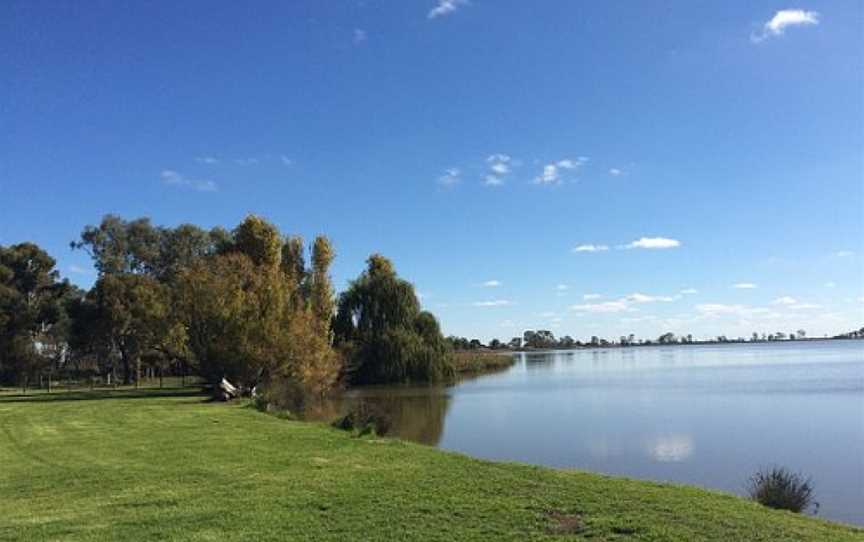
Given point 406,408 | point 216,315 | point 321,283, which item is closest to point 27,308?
point 321,283

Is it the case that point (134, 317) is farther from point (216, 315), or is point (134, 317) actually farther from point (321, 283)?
point (216, 315)

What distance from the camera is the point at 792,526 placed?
29.8 ft

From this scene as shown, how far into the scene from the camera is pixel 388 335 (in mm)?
54250

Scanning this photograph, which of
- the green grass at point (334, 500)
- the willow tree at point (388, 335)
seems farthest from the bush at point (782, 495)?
the willow tree at point (388, 335)

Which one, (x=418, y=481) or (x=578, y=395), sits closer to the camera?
(x=418, y=481)

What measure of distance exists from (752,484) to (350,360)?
1606 inches

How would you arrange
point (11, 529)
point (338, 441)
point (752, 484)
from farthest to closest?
point (338, 441) < point (752, 484) < point (11, 529)

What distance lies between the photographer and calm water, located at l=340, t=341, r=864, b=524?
1641 cm

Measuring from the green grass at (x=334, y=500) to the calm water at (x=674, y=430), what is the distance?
395 cm

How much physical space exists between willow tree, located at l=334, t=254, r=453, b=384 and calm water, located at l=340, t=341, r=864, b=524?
11.6 metres

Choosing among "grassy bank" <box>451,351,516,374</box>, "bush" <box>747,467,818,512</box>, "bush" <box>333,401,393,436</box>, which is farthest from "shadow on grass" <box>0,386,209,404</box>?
"grassy bank" <box>451,351,516,374</box>

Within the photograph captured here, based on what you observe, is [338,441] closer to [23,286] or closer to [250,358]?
[250,358]

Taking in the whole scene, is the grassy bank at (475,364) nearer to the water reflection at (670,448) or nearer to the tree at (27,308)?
the tree at (27,308)

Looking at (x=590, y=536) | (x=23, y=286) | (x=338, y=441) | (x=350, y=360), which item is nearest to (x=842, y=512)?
(x=590, y=536)
